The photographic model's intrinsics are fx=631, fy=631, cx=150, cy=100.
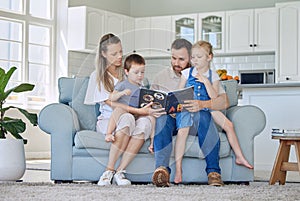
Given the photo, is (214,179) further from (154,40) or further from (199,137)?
(154,40)

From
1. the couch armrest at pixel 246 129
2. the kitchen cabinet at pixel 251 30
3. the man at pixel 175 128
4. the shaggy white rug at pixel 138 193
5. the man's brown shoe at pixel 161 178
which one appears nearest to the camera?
the shaggy white rug at pixel 138 193

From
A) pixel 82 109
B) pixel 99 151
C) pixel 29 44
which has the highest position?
pixel 29 44

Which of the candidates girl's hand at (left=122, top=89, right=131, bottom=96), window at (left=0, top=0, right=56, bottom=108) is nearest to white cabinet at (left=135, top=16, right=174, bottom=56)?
girl's hand at (left=122, top=89, right=131, bottom=96)

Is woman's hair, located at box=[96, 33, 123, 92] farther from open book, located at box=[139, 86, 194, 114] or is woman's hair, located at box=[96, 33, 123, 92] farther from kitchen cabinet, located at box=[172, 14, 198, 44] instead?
kitchen cabinet, located at box=[172, 14, 198, 44]

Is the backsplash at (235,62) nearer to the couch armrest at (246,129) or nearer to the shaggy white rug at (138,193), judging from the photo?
the couch armrest at (246,129)

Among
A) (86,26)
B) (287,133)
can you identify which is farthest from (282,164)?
(86,26)

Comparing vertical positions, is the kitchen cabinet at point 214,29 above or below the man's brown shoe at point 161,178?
above

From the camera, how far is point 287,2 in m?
7.96

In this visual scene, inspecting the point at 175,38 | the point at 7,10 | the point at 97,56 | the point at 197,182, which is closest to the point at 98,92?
the point at 97,56

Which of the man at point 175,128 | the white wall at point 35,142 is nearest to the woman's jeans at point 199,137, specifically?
the man at point 175,128

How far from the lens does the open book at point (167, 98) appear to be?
11.6 ft

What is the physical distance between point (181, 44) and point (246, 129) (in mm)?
654

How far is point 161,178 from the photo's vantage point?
346 centimetres

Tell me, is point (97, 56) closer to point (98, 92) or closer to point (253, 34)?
point (98, 92)
